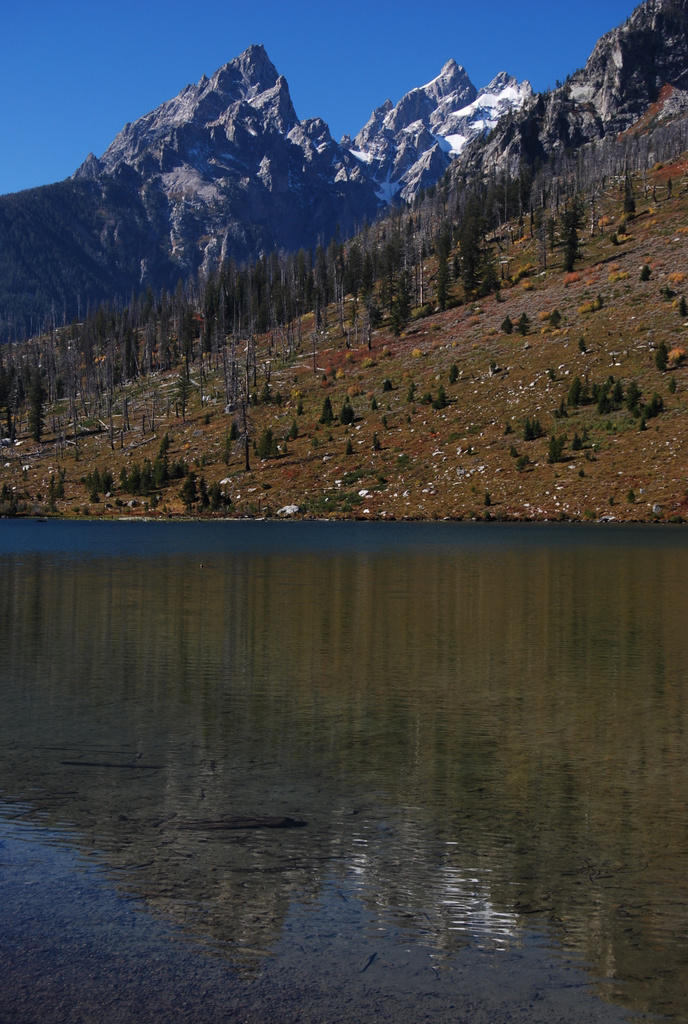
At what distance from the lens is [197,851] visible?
29.8 ft

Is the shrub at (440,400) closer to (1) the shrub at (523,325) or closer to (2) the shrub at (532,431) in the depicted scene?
(2) the shrub at (532,431)

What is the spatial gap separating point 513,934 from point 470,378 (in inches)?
4295

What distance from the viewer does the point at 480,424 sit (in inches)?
3912

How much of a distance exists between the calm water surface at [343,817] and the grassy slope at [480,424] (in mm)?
57878

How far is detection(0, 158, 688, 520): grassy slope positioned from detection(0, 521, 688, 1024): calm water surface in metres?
57.9

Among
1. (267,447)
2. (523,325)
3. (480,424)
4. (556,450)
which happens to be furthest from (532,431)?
(267,447)

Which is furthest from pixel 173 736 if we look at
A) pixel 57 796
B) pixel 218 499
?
pixel 218 499

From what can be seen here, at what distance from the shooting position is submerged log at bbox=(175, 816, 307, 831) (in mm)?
9773

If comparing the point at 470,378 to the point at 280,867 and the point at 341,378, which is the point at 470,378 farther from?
the point at 280,867

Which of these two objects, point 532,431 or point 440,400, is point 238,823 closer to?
point 532,431

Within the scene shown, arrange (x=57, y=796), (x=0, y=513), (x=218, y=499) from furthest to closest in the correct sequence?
(x=0, y=513)
(x=218, y=499)
(x=57, y=796)

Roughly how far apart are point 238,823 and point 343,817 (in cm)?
133

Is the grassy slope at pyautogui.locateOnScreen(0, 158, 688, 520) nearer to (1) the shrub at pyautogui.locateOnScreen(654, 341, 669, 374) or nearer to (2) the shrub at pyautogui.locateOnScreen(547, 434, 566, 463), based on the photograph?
(2) the shrub at pyautogui.locateOnScreen(547, 434, 566, 463)

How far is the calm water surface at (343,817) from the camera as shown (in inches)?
263
